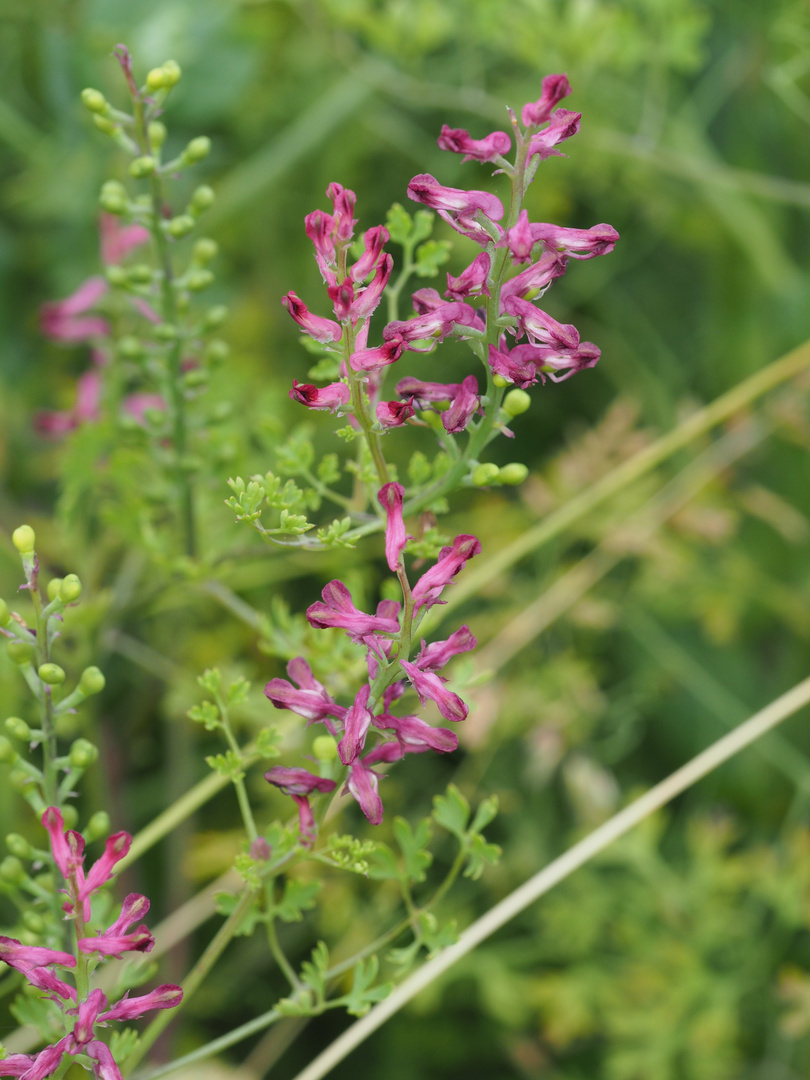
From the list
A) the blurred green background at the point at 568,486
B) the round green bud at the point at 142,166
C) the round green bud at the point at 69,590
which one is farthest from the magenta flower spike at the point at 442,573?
the blurred green background at the point at 568,486

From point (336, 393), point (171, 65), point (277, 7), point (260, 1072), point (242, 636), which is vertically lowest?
point (260, 1072)

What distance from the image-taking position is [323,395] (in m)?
0.29

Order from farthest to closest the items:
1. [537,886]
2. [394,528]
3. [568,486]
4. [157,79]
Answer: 1. [568,486]
2. [537,886]
3. [157,79]
4. [394,528]

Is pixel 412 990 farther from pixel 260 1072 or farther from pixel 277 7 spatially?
pixel 277 7

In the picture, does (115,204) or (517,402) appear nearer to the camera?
(517,402)

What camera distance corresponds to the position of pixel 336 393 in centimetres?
30

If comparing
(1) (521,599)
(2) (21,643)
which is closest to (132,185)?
(1) (521,599)

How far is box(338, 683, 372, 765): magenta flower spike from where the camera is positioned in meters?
0.29

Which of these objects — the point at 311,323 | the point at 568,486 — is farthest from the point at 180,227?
the point at 568,486

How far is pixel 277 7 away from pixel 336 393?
99cm

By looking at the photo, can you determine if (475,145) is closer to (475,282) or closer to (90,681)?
(475,282)

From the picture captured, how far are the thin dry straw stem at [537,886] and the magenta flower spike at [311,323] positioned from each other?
0.32 meters

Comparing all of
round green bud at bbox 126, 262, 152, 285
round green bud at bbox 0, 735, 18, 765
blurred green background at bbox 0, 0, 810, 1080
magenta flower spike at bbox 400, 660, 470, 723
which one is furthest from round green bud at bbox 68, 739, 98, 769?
blurred green background at bbox 0, 0, 810, 1080

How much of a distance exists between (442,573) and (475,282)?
0.09 m
